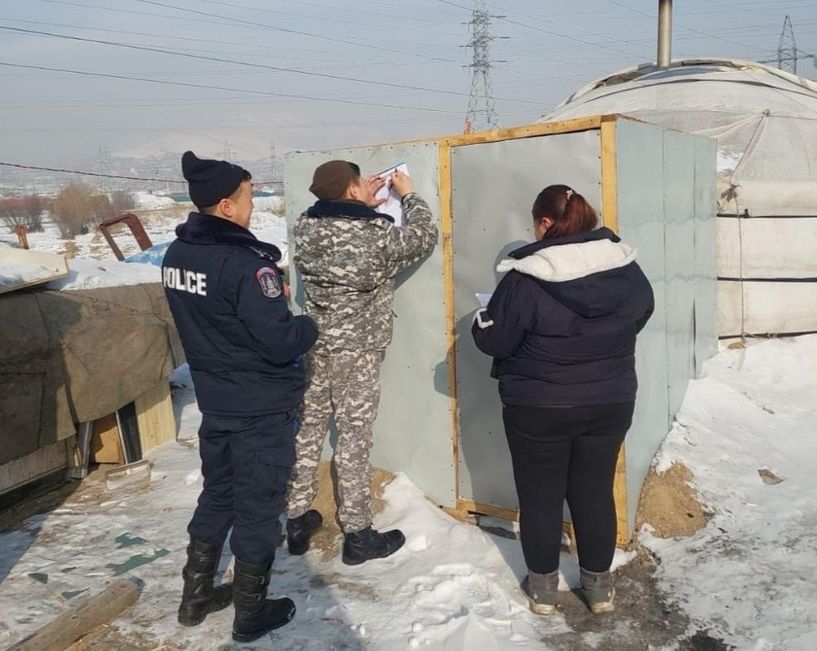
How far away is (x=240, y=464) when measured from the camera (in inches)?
116

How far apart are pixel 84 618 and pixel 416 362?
2.07 meters

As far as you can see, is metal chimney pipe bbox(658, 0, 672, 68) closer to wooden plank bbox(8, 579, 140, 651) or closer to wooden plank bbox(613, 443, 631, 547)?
wooden plank bbox(613, 443, 631, 547)

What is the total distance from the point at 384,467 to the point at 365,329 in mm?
1168

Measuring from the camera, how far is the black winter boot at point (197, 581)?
311cm

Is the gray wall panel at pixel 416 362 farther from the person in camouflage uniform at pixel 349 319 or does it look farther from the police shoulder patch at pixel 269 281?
the police shoulder patch at pixel 269 281

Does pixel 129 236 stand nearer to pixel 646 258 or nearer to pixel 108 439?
pixel 108 439

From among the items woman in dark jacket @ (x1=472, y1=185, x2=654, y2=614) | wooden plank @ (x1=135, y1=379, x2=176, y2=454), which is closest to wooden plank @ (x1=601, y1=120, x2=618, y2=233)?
woman in dark jacket @ (x1=472, y1=185, x2=654, y2=614)

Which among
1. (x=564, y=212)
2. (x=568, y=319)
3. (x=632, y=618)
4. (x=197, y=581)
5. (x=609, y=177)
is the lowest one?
(x=632, y=618)

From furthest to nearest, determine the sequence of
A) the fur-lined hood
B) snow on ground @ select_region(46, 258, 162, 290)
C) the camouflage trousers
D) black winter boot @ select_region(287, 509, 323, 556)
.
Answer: snow on ground @ select_region(46, 258, 162, 290) → black winter boot @ select_region(287, 509, 323, 556) → the camouflage trousers → the fur-lined hood

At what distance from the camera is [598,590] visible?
3098mm

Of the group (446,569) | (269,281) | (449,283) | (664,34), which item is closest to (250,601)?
(446,569)

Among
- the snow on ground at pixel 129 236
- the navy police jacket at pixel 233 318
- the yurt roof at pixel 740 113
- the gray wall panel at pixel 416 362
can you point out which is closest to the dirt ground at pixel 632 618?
the gray wall panel at pixel 416 362

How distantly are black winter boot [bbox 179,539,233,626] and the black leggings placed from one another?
4.55 feet

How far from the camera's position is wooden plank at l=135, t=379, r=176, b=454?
5461 mm
